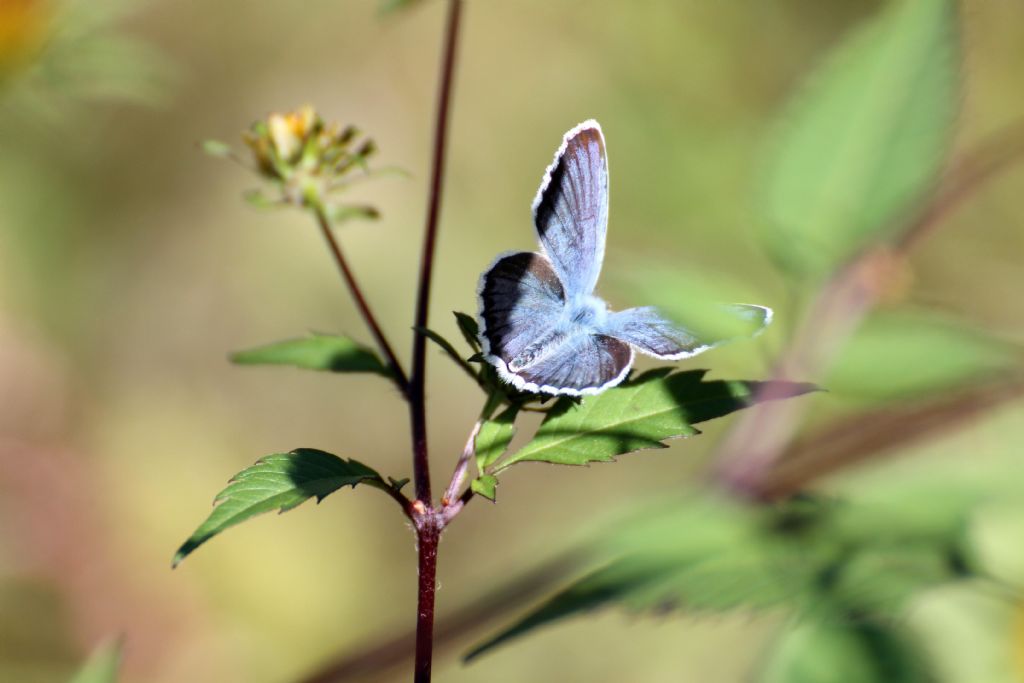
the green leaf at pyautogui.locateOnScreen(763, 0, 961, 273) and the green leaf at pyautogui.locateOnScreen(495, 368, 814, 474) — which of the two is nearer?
the green leaf at pyautogui.locateOnScreen(495, 368, 814, 474)

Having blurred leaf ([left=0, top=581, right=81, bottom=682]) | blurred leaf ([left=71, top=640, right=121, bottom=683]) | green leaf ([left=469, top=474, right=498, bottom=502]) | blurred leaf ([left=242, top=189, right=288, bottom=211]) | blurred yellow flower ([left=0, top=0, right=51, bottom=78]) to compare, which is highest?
blurred yellow flower ([left=0, top=0, right=51, bottom=78])

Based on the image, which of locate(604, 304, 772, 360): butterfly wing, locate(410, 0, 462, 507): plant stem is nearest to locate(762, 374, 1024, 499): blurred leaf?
locate(604, 304, 772, 360): butterfly wing

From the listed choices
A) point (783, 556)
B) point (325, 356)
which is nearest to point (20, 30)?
point (325, 356)

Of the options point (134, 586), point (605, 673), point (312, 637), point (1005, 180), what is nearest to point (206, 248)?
point (134, 586)

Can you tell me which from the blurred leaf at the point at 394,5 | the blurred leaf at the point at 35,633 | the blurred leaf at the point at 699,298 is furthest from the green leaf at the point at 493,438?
the blurred leaf at the point at 35,633

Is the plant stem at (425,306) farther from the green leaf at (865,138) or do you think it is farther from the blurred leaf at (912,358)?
the blurred leaf at (912,358)

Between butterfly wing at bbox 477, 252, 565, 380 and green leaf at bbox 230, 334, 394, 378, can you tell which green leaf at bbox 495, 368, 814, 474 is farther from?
green leaf at bbox 230, 334, 394, 378
